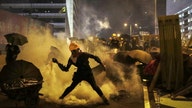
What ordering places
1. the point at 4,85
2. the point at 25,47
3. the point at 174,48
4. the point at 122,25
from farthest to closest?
the point at 122,25
the point at 25,47
the point at 174,48
the point at 4,85

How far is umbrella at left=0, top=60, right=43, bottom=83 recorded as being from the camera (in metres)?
7.59

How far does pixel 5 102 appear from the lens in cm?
894

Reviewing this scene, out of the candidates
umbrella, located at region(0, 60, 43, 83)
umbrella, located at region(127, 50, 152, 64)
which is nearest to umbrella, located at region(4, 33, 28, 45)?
umbrella, located at region(0, 60, 43, 83)

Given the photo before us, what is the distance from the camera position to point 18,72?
25.3ft

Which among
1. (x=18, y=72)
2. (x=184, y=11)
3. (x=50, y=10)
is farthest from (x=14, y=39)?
(x=184, y=11)

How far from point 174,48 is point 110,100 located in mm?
3589

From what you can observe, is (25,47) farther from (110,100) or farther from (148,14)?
(148,14)

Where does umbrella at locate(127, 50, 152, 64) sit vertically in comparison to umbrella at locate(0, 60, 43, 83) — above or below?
below

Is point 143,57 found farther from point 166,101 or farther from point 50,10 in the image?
point 50,10

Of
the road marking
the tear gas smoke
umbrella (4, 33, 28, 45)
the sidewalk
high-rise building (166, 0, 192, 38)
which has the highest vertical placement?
high-rise building (166, 0, 192, 38)

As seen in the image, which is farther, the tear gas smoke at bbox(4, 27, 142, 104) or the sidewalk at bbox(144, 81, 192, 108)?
the tear gas smoke at bbox(4, 27, 142, 104)

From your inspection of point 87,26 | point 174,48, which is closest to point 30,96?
point 174,48

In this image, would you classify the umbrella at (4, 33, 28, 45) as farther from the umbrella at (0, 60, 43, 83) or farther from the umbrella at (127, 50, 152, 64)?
the umbrella at (127, 50, 152, 64)

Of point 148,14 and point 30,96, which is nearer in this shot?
point 30,96
